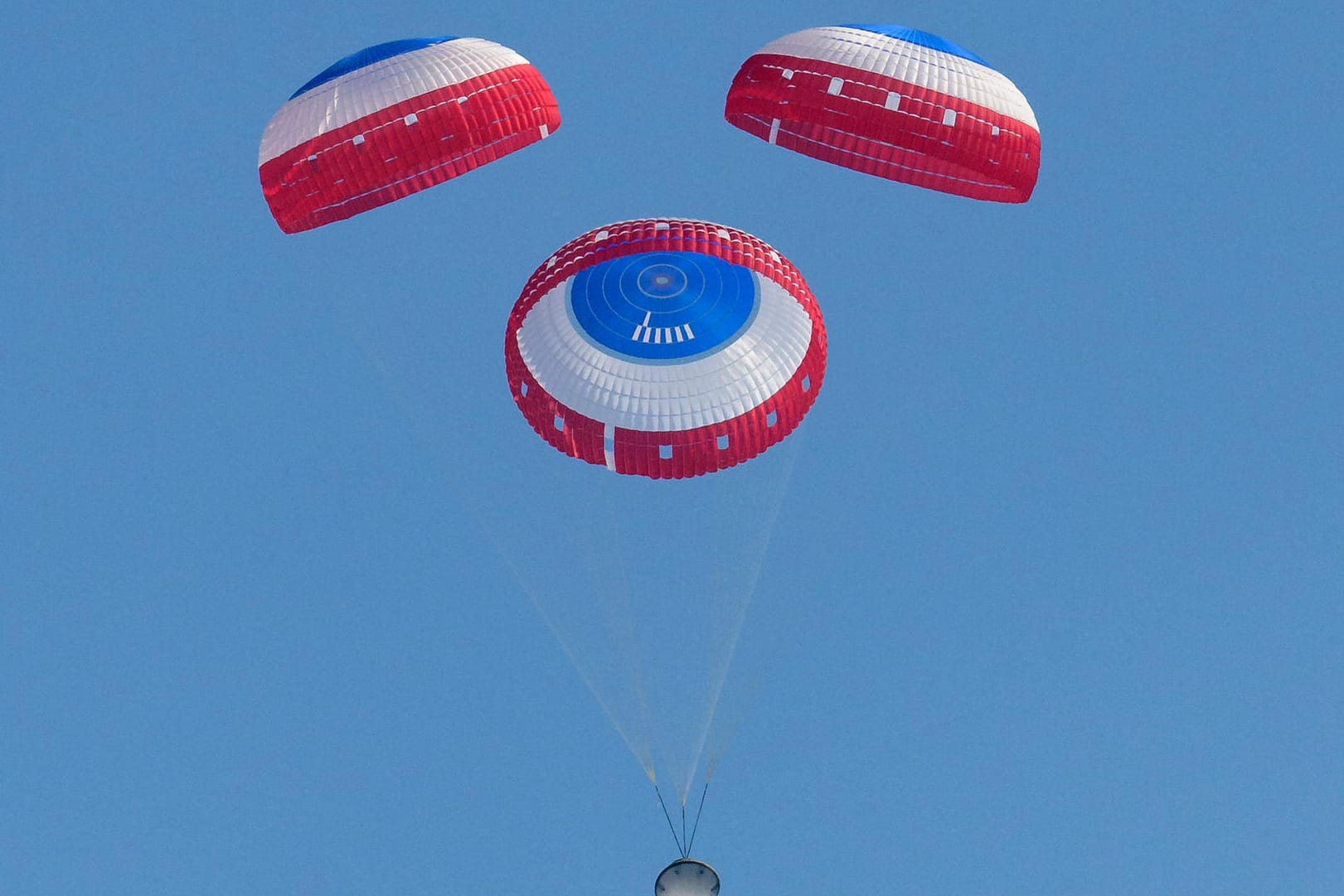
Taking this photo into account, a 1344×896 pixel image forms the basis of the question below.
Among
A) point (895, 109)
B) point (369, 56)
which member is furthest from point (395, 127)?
point (895, 109)

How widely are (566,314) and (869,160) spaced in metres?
4.88

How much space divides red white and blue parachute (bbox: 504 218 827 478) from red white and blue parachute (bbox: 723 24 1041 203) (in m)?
2.14

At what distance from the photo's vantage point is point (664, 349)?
33.5 m

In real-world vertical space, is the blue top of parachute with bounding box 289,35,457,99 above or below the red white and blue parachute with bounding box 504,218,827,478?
above

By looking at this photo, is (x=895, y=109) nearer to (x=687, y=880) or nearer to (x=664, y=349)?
(x=664, y=349)

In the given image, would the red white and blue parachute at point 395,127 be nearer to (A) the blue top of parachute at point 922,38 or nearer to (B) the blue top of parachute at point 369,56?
(B) the blue top of parachute at point 369,56

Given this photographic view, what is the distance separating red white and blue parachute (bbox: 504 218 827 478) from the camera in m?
33.6

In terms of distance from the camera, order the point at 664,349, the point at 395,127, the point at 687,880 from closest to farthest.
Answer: the point at 395,127, the point at 664,349, the point at 687,880

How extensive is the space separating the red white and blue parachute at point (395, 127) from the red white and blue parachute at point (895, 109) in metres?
3.31

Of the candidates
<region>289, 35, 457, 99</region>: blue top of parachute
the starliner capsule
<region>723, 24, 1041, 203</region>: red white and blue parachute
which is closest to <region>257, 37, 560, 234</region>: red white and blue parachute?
<region>289, 35, 457, 99</region>: blue top of parachute

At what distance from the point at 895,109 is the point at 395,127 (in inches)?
269

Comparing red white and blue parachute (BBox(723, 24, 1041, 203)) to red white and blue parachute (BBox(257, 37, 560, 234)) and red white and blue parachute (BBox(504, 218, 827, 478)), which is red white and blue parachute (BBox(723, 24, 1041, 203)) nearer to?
red white and blue parachute (BBox(504, 218, 827, 478))

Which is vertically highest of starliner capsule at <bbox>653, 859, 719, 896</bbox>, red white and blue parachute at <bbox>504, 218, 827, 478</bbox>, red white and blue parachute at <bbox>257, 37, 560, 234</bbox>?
red white and blue parachute at <bbox>257, 37, 560, 234</bbox>

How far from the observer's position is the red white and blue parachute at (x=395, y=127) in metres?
32.3
